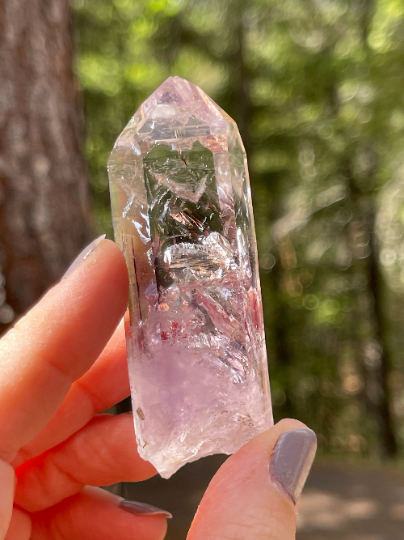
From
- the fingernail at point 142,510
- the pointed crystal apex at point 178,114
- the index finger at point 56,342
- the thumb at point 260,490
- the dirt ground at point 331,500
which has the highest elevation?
the pointed crystal apex at point 178,114

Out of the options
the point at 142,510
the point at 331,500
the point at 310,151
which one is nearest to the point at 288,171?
the point at 310,151

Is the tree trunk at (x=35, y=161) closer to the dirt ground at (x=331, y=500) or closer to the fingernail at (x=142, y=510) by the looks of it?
the fingernail at (x=142, y=510)

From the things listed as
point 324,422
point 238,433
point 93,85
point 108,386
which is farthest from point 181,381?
point 324,422

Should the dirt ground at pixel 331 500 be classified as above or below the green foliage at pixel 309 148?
below

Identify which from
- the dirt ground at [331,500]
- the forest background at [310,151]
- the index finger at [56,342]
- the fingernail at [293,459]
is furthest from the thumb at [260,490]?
the forest background at [310,151]

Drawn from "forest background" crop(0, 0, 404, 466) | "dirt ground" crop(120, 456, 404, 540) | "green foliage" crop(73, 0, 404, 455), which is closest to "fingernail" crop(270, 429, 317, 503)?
"dirt ground" crop(120, 456, 404, 540)

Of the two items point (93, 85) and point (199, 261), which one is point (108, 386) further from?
point (93, 85)
